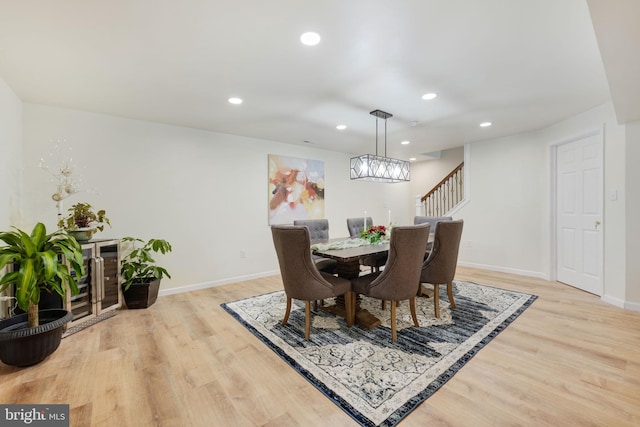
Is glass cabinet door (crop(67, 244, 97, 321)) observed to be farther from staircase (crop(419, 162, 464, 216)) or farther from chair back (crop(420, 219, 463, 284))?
staircase (crop(419, 162, 464, 216))

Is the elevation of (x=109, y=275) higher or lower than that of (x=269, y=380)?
higher

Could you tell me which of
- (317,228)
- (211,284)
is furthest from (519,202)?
(211,284)

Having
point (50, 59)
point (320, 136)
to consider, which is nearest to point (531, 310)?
point (320, 136)

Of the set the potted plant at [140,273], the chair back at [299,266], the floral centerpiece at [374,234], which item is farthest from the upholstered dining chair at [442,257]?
the potted plant at [140,273]

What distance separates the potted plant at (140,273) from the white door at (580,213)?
17.9 feet

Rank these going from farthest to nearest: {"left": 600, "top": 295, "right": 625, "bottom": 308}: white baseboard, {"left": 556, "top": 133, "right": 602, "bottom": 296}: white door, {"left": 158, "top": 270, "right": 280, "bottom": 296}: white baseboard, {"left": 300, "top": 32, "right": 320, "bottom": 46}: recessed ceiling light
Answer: {"left": 158, "top": 270, "right": 280, "bottom": 296}: white baseboard → {"left": 556, "top": 133, "right": 602, "bottom": 296}: white door → {"left": 600, "top": 295, "right": 625, "bottom": 308}: white baseboard → {"left": 300, "top": 32, "right": 320, "bottom": 46}: recessed ceiling light

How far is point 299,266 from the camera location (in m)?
2.39

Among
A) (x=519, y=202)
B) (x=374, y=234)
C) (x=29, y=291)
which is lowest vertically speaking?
(x=29, y=291)

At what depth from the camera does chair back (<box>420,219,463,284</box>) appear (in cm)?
279

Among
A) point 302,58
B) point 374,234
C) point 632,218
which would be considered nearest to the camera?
point 302,58

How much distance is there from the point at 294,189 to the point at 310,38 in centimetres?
321

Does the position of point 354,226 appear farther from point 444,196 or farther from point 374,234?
point 444,196

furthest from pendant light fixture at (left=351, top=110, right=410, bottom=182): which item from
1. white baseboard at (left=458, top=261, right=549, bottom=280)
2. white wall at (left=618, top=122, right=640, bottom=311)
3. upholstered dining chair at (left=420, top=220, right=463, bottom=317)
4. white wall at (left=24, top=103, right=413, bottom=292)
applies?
white baseboard at (left=458, top=261, right=549, bottom=280)

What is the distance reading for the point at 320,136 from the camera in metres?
4.49
